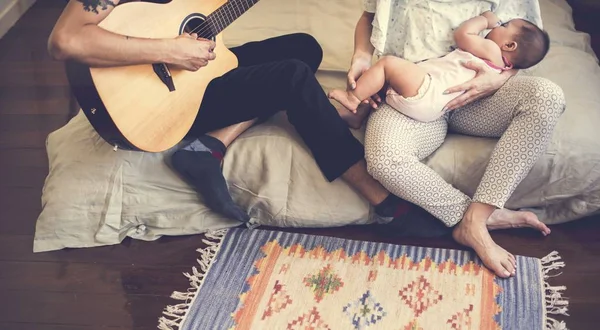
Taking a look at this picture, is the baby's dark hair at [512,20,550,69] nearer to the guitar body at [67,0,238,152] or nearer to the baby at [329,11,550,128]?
the baby at [329,11,550,128]

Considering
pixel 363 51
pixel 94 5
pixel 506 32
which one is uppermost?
pixel 94 5

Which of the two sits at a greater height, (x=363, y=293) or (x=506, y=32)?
(x=506, y=32)

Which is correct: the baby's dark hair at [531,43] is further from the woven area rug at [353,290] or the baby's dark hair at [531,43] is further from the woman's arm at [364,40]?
the woven area rug at [353,290]

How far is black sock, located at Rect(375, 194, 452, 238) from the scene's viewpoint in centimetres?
184

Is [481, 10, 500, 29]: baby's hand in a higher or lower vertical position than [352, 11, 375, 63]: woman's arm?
higher

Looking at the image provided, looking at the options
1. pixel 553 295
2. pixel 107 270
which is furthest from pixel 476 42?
pixel 107 270

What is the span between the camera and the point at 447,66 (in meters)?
1.79

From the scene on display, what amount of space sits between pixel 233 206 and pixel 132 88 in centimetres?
38

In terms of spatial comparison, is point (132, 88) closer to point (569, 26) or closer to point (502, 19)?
point (502, 19)

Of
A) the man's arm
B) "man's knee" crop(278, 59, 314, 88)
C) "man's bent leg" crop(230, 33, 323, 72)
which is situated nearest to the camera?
the man's arm

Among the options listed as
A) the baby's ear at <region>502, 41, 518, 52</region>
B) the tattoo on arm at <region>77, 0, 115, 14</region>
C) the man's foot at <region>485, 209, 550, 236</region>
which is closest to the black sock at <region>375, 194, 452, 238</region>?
the man's foot at <region>485, 209, 550, 236</region>

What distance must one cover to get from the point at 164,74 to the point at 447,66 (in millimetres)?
655

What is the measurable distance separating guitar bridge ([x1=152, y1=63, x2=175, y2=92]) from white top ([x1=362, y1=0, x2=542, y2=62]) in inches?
19.5

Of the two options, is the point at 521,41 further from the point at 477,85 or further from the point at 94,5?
the point at 94,5
